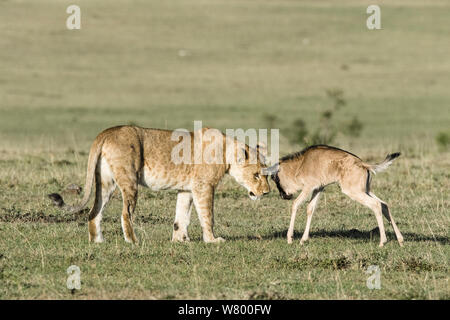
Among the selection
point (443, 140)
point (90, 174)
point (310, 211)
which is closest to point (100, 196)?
point (90, 174)

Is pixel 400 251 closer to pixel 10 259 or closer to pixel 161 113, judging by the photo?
pixel 10 259

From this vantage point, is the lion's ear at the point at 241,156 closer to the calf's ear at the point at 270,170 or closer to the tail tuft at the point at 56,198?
the calf's ear at the point at 270,170

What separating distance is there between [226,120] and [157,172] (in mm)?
36174

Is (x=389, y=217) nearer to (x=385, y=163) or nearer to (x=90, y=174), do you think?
(x=385, y=163)

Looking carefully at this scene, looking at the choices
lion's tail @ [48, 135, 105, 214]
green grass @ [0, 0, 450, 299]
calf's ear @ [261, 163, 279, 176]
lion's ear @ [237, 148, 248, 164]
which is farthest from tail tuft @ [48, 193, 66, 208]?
calf's ear @ [261, 163, 279, 176]

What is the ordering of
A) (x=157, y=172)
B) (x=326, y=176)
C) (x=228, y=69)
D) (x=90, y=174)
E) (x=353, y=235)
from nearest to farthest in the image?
(x=90, y=174) < (x=157, y=172) < (x=326, y=176) < (x=353, y=235) < (x=228, y=69)

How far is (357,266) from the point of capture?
10109 millimetres

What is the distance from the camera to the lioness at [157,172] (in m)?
11.4

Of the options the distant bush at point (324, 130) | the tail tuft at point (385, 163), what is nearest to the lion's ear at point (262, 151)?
the tail tuft at point (385, 163)

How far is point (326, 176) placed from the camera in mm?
11984

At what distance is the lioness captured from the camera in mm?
11406

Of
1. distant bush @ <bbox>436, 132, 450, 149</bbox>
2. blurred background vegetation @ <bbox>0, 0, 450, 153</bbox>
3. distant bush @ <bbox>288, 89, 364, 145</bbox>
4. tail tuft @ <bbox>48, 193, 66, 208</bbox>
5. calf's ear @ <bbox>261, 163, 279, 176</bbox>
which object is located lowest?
tail tuft @ <bbox>48, 193, 66, 208</bbox>

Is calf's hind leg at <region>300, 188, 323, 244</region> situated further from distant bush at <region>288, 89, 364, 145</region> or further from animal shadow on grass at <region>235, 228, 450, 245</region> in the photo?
distant bush at <region>288, 89, 364, 145</region>

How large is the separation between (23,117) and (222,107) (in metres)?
11.9
